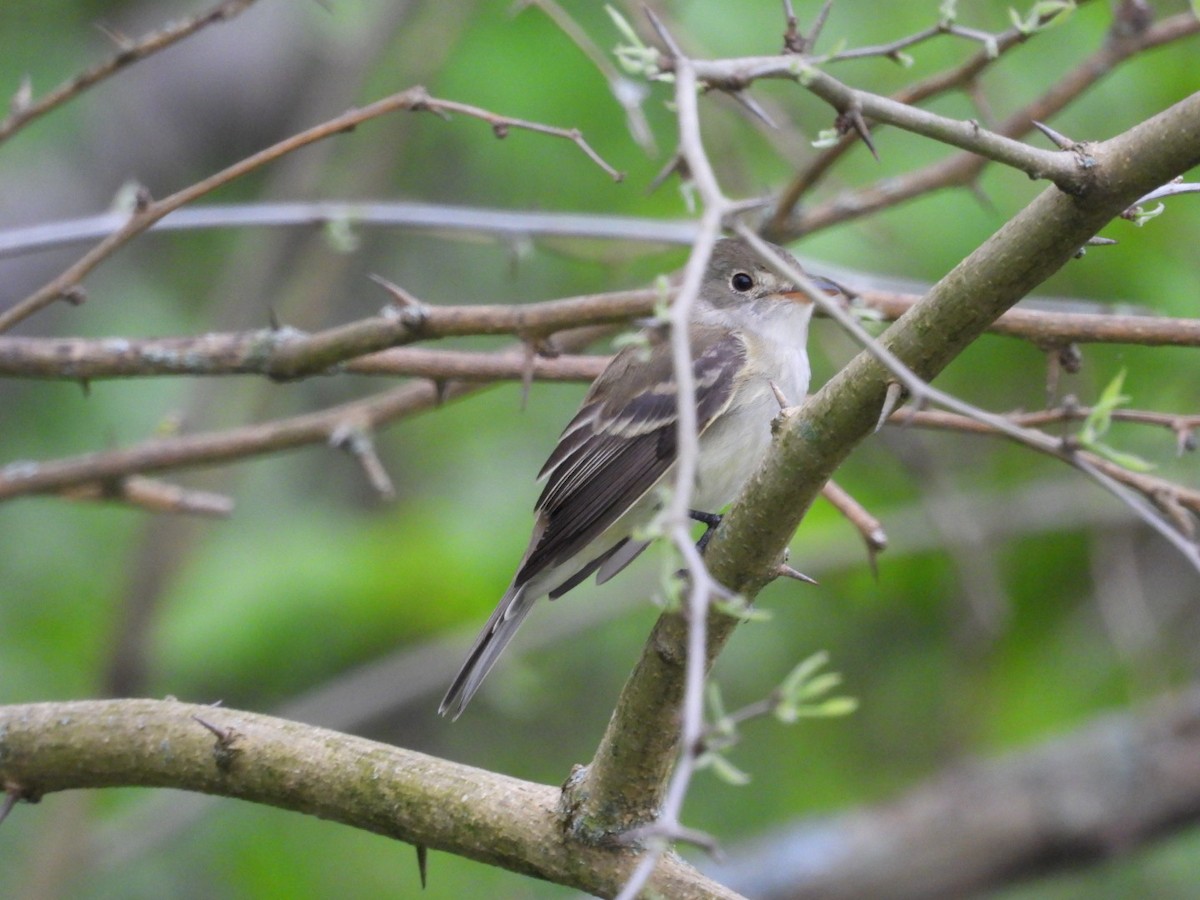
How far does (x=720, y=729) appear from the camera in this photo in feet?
4.98

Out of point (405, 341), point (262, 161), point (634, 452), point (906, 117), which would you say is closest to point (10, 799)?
point (405, 341)

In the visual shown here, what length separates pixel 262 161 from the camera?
11.1ft

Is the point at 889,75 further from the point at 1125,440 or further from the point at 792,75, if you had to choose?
the point at 792,75

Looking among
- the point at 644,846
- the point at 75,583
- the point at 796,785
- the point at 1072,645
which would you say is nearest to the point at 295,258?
the point at 75,583

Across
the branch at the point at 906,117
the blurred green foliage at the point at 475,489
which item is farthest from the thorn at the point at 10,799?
the blurred green foliage at the point at 475,489

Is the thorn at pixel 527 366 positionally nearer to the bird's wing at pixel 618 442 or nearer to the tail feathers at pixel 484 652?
the bird's wing at pixel 618 442

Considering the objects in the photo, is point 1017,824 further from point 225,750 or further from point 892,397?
point 892,397

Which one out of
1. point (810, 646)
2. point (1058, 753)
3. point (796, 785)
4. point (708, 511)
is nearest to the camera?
point (708, 511)

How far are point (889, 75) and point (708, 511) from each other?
2221 mm

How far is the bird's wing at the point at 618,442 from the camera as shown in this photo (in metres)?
4.35

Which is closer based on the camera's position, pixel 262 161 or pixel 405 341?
pixel 262 161

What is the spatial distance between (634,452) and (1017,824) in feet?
10.5

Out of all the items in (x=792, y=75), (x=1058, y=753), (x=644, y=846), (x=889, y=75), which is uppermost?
(x=889, y=75)

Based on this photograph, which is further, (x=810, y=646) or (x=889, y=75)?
(x=810, y=646)
